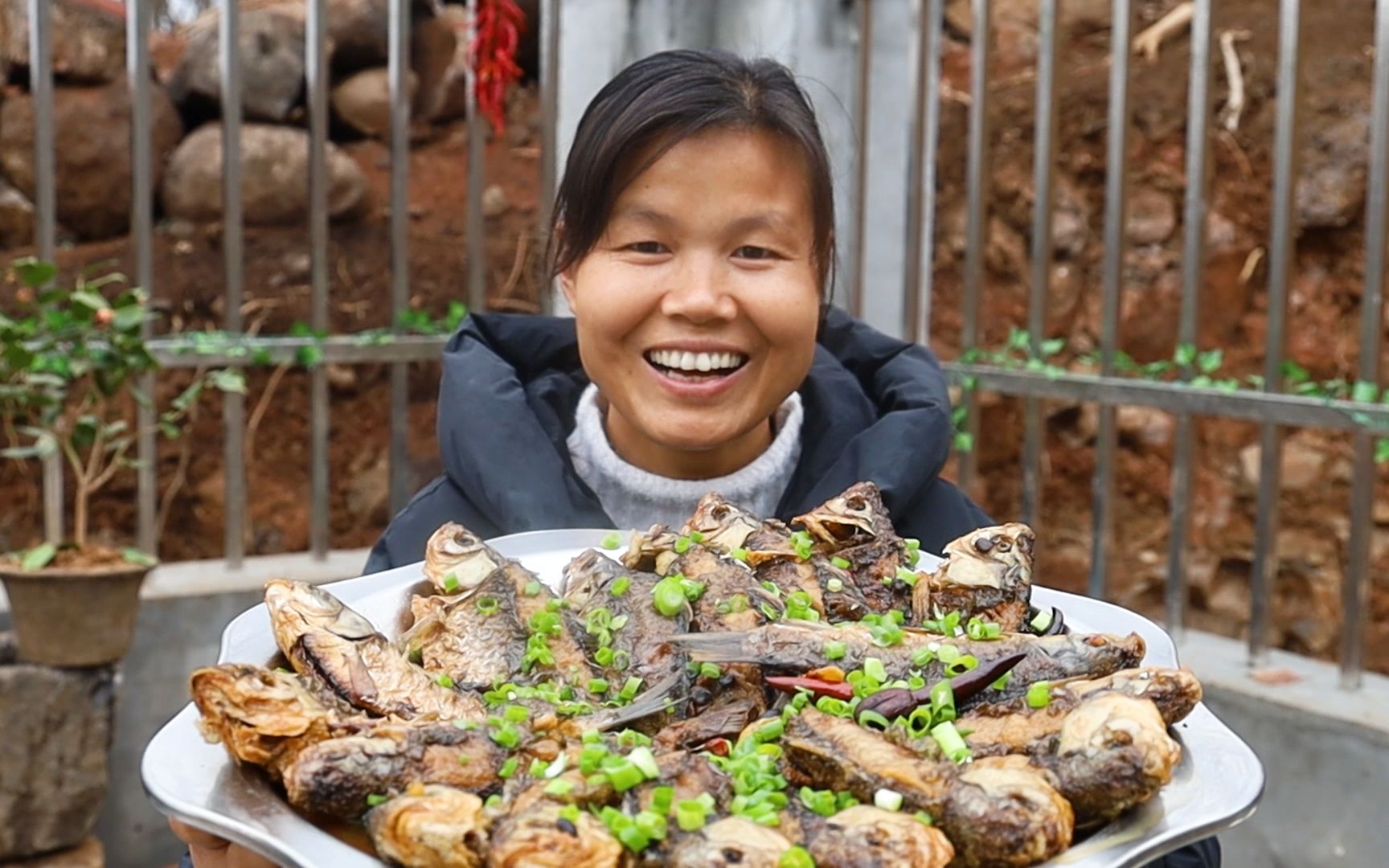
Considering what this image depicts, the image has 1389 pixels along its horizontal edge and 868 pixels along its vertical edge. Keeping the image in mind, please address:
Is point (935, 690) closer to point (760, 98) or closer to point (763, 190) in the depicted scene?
point (763, 190)

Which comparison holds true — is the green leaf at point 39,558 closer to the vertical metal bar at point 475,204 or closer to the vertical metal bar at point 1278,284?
the vertical metal bar at point 475,204

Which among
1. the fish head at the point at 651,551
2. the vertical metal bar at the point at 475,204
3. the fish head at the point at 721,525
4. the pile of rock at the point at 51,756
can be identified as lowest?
the pile of rock at the point at 51,756

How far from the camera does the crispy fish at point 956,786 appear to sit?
1004 millimetres

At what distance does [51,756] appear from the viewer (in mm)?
3918

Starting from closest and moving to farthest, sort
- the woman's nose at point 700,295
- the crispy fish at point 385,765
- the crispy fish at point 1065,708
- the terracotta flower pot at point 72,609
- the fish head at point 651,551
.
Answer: the crispy fish at point 385,765 → the crispy fish at point 1065,708 → the fish head at point 651,551 → the woman's nose at point 700,295 → the terracotta flower pot at point 72,609

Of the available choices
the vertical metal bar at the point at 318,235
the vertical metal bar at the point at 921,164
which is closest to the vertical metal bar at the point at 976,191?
the vertical metal bar at the point at 921,164

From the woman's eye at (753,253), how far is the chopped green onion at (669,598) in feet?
1.54

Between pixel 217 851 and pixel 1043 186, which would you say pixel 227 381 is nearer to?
pixel 1043 186

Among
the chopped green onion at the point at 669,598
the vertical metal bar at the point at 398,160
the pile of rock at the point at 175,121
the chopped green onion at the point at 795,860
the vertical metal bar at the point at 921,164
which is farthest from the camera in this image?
the pile of rock at the point at 175,121

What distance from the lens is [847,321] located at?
7.65ft

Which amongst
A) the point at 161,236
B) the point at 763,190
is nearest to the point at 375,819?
the point at 763,190

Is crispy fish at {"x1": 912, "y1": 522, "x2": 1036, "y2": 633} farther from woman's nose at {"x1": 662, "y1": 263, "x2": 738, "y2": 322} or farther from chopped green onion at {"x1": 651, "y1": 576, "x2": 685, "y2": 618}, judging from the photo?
woman's nose at {"x1": 662, "y1": 263, "x2": 738, "y2": 322}

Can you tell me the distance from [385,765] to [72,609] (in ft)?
10.1

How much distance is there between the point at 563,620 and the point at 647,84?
72cm
